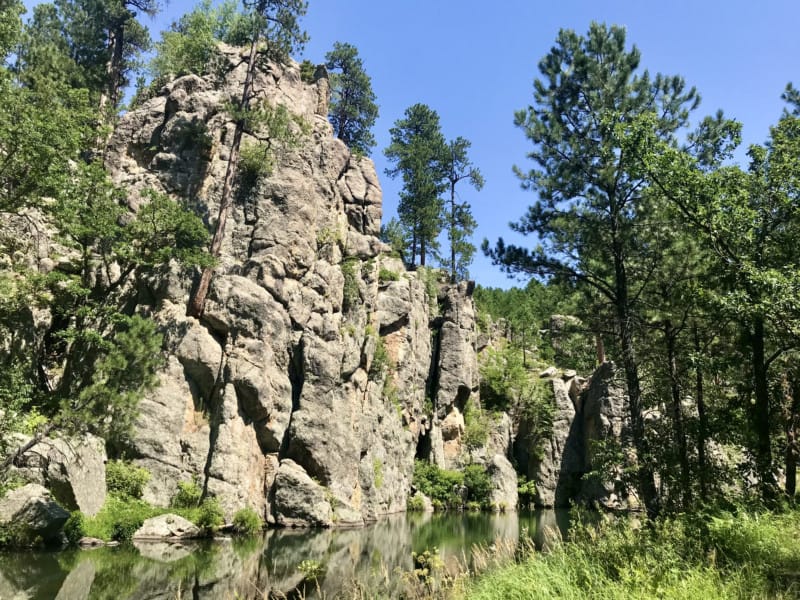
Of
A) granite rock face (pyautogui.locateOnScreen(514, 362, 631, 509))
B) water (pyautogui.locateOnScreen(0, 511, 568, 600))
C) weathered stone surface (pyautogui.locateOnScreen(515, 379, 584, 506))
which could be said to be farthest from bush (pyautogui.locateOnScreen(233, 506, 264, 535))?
weathered stone surface (pyautogui.locateOnScreen(515, 379, 584, 506))

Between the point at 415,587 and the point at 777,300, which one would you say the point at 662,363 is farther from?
the point at 415,587

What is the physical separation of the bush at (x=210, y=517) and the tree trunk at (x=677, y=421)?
15914mm

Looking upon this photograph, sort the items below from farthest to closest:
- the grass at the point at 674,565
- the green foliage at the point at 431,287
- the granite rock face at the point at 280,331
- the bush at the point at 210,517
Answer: the green foliage at the point at 431,287, the granite rock face at the point at 280,331, the bush at the point at 210,517, the grass at the point at 674,565

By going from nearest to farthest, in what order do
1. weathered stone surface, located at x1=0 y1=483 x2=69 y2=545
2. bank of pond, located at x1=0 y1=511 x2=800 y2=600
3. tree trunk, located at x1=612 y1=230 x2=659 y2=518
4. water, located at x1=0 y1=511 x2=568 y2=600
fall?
bank of pond, located at x1=0 y1=511 x2=800 y2=600 → water, located at x1=0 y1=511 x2=568 y2=600 → tree trunk, located at x1=612 y1=230 x2=659 y2=518 → weathered stone surface, located at x1=0 y1=483 x2=69 y2=545

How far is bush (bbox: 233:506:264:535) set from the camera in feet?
67.6

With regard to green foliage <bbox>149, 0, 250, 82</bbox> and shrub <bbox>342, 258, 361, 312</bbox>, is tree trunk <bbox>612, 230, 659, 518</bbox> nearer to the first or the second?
shrub <bbox>342, 258, 361, 312</bbox>

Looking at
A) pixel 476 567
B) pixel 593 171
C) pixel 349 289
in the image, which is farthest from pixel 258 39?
pixel 476 567

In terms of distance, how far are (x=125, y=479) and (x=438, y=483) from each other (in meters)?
25.1

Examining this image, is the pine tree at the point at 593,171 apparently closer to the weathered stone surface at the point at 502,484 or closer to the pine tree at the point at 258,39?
the pine tree at the point at 258,39

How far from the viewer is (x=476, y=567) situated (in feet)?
33.0

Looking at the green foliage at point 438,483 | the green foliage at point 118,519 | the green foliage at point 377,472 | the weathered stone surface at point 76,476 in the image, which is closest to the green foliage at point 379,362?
the green foliage at point 377,472

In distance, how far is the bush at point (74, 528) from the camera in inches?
614

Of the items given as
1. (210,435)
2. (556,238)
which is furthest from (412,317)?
(556,238)

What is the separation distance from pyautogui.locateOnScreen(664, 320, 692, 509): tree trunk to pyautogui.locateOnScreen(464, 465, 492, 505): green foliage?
85.8ft
